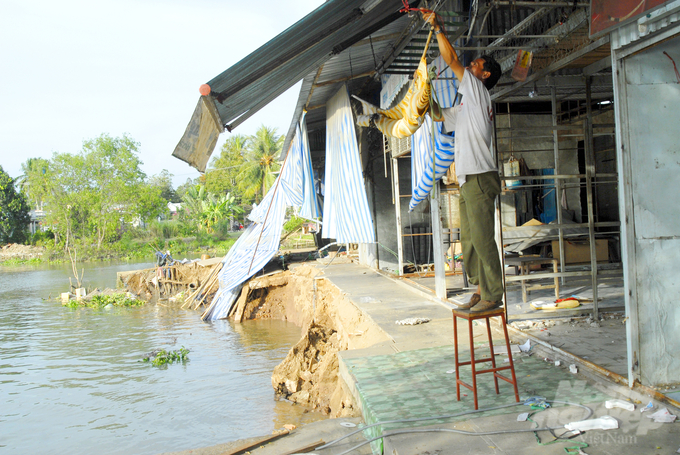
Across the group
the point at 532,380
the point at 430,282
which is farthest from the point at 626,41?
the point at 430,282

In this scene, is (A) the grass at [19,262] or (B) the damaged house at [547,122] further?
(A) the grass at [19,262]

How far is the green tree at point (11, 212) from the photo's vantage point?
39.5 meters

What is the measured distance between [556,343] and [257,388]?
17.3ft

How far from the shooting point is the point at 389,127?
15.6 feet

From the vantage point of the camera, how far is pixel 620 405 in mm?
3043

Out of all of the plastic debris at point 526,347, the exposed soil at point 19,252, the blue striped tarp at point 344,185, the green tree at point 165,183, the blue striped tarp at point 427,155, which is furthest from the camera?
the green tree at point 165,183

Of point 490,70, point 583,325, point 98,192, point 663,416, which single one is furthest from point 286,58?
point 98,192

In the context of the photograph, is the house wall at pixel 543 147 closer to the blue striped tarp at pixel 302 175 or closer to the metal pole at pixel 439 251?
the metal pole at pixel 439 251

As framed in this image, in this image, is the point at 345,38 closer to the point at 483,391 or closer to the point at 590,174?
the point at 590,174

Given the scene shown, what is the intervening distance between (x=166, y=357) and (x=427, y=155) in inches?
296

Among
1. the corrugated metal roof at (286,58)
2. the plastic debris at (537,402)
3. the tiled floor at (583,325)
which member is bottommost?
the plastic debris at (537,402)

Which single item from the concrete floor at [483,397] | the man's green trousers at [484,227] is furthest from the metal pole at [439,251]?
the man's green trousers at [484,227]

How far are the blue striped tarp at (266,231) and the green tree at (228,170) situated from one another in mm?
31022

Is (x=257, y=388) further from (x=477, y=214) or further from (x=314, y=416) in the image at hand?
(x=477, y=214)
